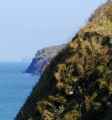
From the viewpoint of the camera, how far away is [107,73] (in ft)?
29.1

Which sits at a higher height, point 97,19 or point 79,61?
point 97,19

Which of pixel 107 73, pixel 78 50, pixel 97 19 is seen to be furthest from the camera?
pixel 97 19

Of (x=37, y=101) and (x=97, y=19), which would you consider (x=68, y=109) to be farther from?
(x=97, y=19)

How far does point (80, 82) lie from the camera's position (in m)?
9.28

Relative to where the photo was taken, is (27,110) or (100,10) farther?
(100,10)

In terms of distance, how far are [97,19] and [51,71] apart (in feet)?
3.71

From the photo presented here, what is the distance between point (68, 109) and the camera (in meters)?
9.03

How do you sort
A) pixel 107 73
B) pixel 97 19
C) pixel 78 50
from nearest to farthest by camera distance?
1. pixel 107 73
2. pixel 78 50
3. pixel 97 19

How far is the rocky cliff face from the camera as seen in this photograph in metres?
8.82

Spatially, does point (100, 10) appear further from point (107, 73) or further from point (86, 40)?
point (107, 73)

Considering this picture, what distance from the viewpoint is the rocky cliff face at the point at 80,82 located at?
8820 millimetres

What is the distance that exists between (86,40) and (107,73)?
931 millimetres

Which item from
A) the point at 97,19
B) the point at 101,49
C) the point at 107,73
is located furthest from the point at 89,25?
the point at 107,73

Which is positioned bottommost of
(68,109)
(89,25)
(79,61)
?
(68,109)
